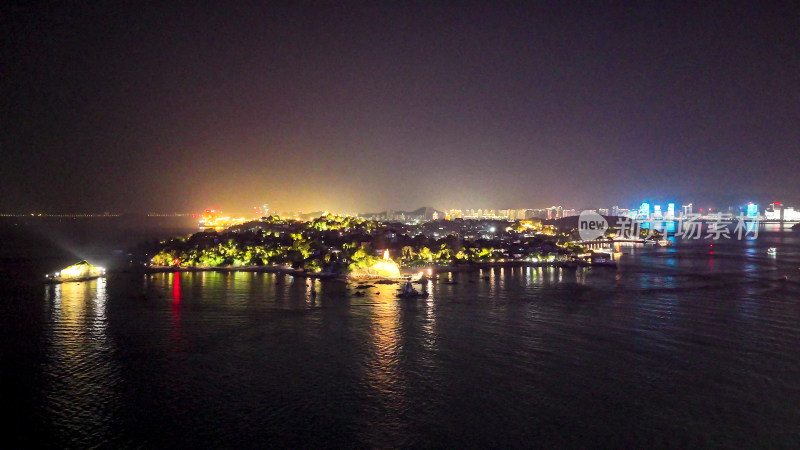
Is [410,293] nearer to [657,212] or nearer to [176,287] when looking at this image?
[176,287]

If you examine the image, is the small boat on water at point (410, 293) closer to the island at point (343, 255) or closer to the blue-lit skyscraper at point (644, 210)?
the island at point (343, 255)

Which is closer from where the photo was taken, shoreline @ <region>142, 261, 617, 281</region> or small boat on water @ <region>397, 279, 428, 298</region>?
small boat on water @ <region>397, 279, 428, 298</region>

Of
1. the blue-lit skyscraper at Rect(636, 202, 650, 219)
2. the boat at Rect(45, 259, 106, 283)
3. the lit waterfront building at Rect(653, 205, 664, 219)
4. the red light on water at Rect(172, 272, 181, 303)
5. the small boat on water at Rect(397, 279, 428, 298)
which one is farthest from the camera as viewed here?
the lit waterfront building at Rect(653, 205, 664, 219)

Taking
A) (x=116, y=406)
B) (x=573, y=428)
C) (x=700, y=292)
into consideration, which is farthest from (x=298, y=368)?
(x=700, y=292)

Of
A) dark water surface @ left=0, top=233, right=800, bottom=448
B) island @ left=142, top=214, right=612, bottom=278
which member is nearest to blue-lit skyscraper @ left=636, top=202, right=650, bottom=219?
island @ left=142, top=214, right=612, bottom=278

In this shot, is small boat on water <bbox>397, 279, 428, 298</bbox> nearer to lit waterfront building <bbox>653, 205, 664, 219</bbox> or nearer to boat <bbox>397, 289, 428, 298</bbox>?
boat <bbox>397, 289, 428, 298</bbox>

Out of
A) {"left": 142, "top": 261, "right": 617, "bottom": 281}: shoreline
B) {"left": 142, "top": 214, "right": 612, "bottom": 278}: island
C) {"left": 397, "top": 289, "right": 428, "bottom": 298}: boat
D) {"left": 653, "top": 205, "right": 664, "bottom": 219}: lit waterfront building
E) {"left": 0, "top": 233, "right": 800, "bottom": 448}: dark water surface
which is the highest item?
{"left": 653, "top": 205, "right": 664, "bottom": 219}: lit waterfront building

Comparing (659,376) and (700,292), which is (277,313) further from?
Answer: (700,292)

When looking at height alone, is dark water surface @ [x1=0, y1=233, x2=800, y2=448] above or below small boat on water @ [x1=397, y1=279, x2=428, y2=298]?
below

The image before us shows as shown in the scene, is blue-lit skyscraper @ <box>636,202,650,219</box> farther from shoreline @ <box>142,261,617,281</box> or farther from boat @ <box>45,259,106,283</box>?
boat @ <box>45,259,106,283</box>

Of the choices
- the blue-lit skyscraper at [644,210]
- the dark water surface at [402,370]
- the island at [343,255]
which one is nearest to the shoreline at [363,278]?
the island at [343,255]

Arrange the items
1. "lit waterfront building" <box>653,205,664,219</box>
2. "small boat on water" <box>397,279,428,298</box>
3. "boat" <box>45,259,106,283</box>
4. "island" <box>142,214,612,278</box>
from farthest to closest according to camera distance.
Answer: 1. "lit waterfront building" <box>653,205,664,219</box>
2. "island" <box>142,214,612,278</box>
3. "boat" <box>45,259,106,283</box>
4. "small boat on water" <box>397,279,428,298</box>
